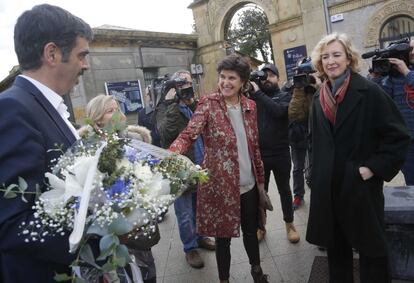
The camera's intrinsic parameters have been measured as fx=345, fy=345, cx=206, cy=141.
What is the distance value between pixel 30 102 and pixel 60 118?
17 cm

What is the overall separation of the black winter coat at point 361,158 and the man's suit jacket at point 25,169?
5.75 feet

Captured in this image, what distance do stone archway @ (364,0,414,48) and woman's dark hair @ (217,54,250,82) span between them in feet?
30.7

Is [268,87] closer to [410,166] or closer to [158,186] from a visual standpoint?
[410,166]

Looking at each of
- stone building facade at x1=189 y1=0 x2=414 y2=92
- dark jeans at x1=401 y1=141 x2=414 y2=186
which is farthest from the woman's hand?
stone building facade at x1=189 y1=0 x2=414 y2=92

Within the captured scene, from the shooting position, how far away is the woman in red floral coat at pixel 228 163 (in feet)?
9.17

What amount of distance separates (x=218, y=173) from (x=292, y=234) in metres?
1.64

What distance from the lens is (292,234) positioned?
392cm

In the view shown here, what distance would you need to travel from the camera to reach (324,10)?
Result: 11750 mm

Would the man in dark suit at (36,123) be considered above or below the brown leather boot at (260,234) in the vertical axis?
above

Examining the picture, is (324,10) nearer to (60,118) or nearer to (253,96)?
(253,96)

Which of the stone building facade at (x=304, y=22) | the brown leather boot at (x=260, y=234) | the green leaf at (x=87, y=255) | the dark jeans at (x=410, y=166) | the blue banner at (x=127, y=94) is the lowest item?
the brown leather boot at (x=260, y=234)

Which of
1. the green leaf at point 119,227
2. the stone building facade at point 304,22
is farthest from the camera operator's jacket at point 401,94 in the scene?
the stone building facade at point 304,22

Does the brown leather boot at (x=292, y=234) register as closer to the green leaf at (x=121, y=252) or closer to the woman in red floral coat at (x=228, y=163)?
the woman in red floral coat at (x=228, y=163)

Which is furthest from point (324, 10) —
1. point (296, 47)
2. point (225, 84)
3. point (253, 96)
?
point (225, 84)
